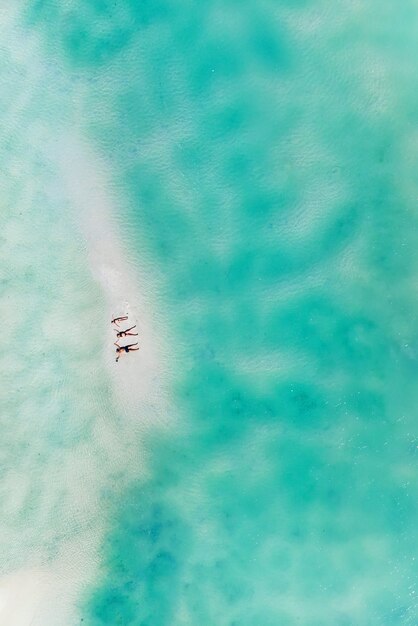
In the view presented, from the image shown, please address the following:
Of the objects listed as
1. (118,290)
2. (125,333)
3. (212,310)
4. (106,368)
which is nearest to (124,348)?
(125,333)

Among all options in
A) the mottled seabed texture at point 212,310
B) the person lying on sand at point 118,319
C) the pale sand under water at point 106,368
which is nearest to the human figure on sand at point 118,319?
the person lying on sand at point 118,319

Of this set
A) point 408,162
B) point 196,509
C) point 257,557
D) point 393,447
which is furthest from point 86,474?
point 408,162

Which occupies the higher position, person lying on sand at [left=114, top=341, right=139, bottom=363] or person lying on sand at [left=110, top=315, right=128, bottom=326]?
person lying on sand at [left=110, top=315, right=128, bottom=326]

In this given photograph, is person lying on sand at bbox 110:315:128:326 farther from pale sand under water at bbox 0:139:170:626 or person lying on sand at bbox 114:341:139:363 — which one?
person lying on sand at bbox 114:341:139:363

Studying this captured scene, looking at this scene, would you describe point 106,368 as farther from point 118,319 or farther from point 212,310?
point 212,310

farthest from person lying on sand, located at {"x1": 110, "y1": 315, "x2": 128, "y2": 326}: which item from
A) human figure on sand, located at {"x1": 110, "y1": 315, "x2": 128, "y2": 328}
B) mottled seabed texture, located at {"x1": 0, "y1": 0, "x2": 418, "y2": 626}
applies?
mottled seabed texture, located at {"x1": 0, "y1": 0, "x2": 418, "y2": 626}

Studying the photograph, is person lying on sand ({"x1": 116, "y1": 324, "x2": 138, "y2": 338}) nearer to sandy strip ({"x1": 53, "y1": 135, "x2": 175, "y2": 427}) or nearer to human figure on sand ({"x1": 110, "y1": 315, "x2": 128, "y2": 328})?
sandy strip ({"x1": 53, "y1": 135, "x2": 175, "y2": 427})

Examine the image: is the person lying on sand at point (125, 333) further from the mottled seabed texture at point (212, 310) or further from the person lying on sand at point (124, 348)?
the mottled seabed texture at point (212, 310)

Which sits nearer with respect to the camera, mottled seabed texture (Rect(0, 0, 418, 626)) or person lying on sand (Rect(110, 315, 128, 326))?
mottled seabed texture (Rect(0, 0, 418, 626))

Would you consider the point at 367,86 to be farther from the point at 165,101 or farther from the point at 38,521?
the point at 38,521

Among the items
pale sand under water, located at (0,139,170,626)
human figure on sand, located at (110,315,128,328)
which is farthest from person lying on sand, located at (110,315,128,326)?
pale sand under water, located at (0,139,170,626)
